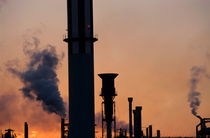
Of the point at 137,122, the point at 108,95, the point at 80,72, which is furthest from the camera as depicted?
the point at 137,122

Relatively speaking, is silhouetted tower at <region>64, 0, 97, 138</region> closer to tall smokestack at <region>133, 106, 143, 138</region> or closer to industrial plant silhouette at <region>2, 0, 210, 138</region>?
industrial plant silhouette at <region>2, 0, 210, 138</region>

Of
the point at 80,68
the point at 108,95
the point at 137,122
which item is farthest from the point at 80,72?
the point at 137,122

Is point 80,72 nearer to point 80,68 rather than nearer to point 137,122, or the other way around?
point 80,68

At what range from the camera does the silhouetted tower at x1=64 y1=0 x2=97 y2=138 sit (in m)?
69.8

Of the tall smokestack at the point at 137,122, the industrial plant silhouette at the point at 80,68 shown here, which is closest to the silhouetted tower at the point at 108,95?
the industrial plant silhouette at the point at 80,68

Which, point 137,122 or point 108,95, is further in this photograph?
point 137,122

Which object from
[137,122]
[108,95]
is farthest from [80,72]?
[137,122]

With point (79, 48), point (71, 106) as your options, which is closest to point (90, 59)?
point (79, 48)

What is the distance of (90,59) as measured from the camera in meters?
70.7

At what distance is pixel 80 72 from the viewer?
7025 centimetres

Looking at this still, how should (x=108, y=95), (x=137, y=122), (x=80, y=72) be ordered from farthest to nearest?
1. (x=137, y=122)
2. (x=108, y=95)
3. (x=80, y=72)

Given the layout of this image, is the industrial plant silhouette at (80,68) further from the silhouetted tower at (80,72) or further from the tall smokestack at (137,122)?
the tall smokestack at (137,122)

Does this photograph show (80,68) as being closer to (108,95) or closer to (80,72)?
(80,72)

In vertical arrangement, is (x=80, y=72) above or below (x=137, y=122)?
above
